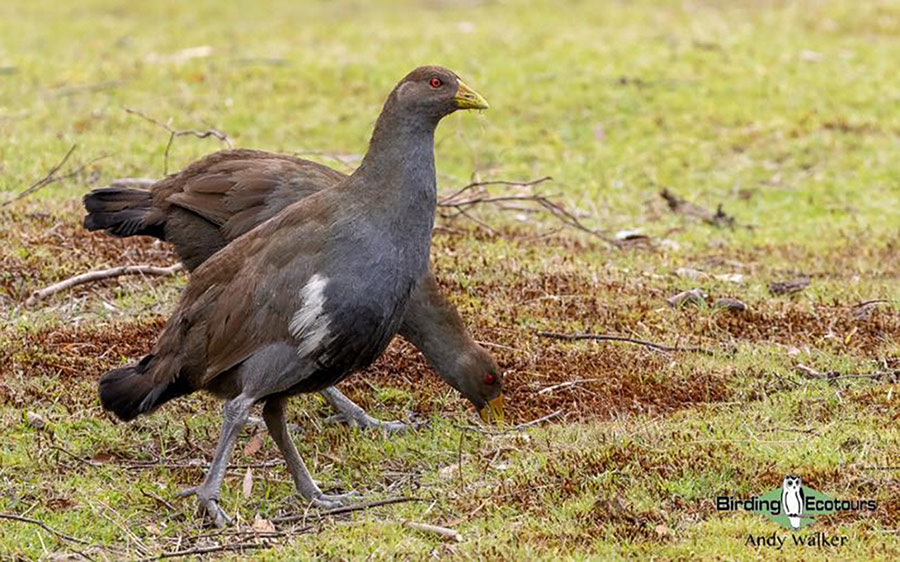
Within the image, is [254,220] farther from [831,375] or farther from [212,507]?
[831,375]

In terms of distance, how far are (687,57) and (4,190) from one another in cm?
932

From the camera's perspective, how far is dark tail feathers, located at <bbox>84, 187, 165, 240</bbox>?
8.05 metres

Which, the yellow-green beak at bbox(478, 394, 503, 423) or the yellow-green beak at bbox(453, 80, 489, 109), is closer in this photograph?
the yellow-green beak at bbox(453, 80, 489, 109)

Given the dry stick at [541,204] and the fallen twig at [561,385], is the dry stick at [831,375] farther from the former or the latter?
the dry stick at [541,204]

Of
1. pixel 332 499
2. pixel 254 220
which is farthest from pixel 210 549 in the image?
pixel 254 220

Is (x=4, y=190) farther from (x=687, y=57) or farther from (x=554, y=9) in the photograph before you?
(x=554, y=9)

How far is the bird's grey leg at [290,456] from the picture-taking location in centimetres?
635

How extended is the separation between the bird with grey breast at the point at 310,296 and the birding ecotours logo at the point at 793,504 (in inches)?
70.1

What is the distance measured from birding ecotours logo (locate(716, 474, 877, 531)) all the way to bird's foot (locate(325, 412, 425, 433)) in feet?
6.69

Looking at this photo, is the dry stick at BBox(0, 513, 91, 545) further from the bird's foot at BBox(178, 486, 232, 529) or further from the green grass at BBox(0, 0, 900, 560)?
the bird's foot at BBox(178, 486, 232, 529)

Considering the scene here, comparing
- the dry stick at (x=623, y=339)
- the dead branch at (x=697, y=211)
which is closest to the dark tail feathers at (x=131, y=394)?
the dry stick at (x=623, y=339)

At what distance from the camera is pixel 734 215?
12.8 m

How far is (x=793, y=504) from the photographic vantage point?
5.83 meters

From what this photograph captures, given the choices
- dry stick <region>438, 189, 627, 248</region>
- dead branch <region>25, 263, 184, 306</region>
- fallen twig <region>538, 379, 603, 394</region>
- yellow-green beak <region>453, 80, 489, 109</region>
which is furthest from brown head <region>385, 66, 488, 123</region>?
dry stick <region>438, 189, 627, 248</region>
